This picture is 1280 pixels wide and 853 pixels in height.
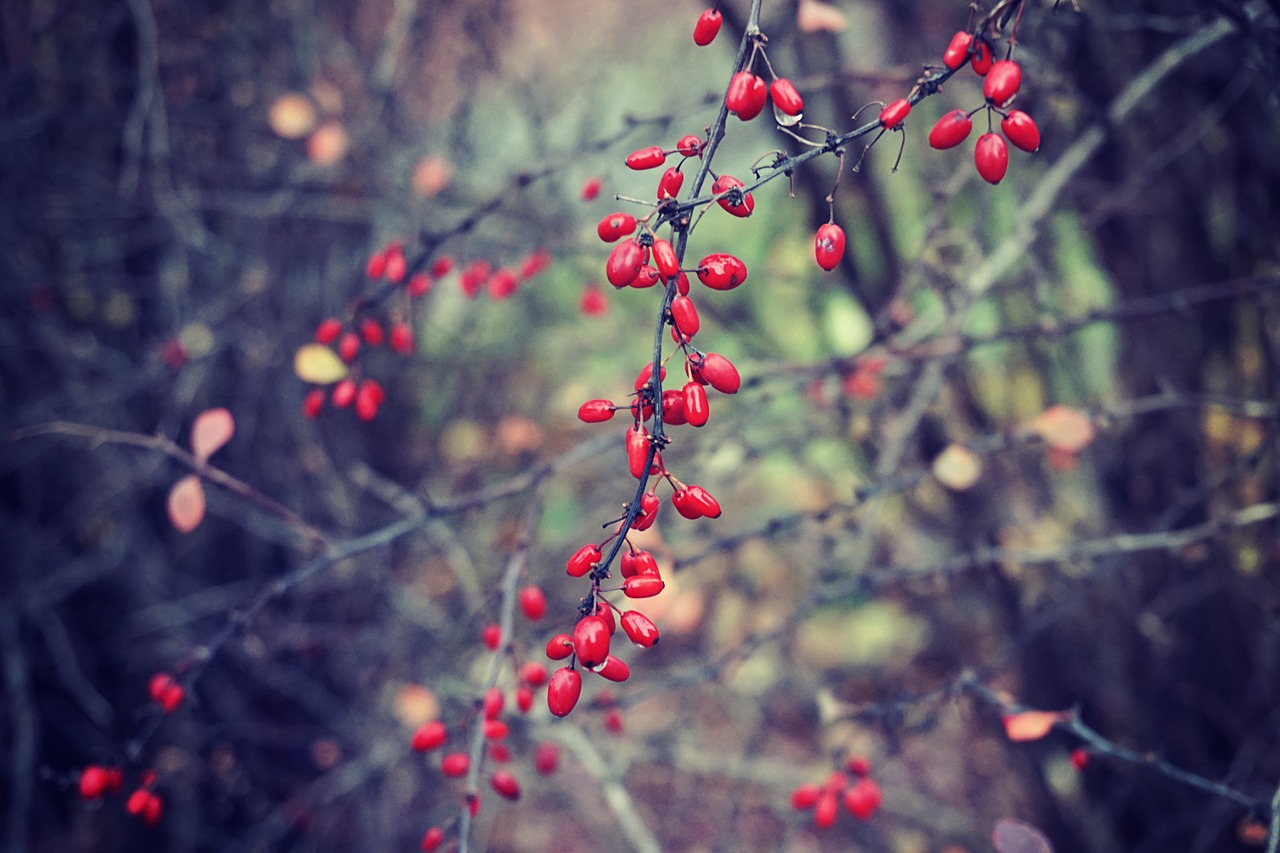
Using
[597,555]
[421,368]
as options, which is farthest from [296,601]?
[597,555]

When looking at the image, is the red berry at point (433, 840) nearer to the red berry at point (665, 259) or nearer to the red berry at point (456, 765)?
the red berry at point (456, 765)

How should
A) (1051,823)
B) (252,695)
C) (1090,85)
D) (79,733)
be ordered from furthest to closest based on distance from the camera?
(252,695)
(79,733)
(1051,823)
(1090,85)

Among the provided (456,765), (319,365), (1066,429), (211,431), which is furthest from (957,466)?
(211,431)

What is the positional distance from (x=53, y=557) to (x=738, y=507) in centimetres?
336

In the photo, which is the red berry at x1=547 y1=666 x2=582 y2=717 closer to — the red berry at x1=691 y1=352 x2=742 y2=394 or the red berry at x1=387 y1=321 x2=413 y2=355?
the red berry at x1=691 y1=352 x2=742 y2=394

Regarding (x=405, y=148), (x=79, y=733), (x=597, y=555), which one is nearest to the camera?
(x=597, y=555)

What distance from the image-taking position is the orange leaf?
1.47 m

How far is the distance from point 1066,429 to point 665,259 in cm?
148

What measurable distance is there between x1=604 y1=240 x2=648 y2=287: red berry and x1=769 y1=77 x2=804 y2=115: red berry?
0.28 meters

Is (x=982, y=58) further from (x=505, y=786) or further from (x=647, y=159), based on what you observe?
(x=505, y=786)

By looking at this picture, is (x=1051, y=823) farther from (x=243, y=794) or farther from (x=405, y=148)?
(x=405, y=148)

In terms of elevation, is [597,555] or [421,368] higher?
[421,368]

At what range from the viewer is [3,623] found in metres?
2.79

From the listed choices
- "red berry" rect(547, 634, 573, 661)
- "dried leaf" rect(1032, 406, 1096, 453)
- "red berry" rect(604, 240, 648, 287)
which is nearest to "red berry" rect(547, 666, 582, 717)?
"red berry" rect(547, 634, 573, 661)
